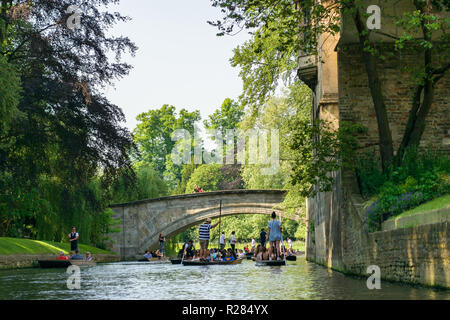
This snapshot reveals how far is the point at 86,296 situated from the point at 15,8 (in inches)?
470

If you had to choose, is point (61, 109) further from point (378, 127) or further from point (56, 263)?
point (378, 127)

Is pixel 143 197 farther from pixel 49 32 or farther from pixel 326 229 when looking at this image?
pixel 326 229

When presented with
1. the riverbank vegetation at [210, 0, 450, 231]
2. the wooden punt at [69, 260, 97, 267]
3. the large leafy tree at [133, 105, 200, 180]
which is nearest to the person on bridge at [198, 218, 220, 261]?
the wooden punt at [69, 260, 97, 267]

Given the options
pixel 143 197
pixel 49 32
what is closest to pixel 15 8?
pixel 49 32

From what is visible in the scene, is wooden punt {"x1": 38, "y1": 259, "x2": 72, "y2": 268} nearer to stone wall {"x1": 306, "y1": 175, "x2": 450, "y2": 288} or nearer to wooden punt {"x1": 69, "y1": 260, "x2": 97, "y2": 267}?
wooden punt {"x1": 69, "y1": 260, "x2": 97, "y2": 267}

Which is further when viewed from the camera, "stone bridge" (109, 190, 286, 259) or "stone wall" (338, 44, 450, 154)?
"stone bridge" (109, 190, 286, 259)

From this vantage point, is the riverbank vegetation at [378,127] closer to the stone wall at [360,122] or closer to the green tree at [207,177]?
the stone wall at [360,122]

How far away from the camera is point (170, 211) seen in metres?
34.7

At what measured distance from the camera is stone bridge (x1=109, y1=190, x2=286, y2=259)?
34250mm

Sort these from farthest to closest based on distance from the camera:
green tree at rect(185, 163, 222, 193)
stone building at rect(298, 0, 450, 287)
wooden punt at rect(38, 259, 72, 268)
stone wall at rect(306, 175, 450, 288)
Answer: green tree at rect(185, 163, 222, 193) → wooden punt at rect(38, 259, 72, 268) → stone building at rect(298, 0, 450, 287) → stone wall at rect(306, 175, 450, 288)

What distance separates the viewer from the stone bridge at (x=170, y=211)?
112ft

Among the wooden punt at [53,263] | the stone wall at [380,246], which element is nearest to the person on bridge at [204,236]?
the wooden punt at [53,263]

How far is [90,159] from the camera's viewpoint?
21.4 m

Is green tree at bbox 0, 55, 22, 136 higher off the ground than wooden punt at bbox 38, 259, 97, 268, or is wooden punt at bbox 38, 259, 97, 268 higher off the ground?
green tree at bbox 0, 55, 22, 136
